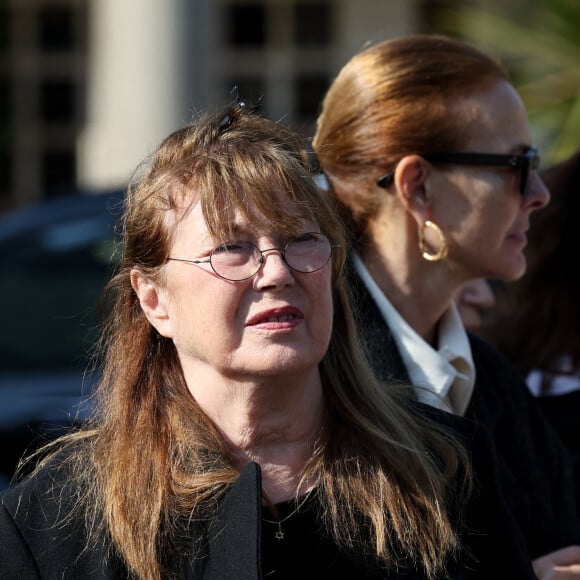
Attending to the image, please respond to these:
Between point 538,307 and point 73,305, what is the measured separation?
203 centimetres

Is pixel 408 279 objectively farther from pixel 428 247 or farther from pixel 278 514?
pixel 278 514

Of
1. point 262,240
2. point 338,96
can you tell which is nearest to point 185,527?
point 262,240

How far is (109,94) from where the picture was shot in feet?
22.5

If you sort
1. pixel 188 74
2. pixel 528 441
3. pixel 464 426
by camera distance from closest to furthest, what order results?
pixel 464 426, pixel 528 441, pixel 188 74

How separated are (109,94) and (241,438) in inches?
191

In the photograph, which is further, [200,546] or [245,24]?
[245,24]

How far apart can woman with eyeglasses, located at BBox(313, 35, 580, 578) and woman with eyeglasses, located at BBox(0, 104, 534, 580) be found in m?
0.39

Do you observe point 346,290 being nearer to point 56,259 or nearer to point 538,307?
point 538,307

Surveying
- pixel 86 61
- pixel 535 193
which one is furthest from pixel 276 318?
pixel 86 61

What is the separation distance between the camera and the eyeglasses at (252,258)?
2.16 meters

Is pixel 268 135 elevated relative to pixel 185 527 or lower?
elevated

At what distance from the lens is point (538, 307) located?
11.5ft

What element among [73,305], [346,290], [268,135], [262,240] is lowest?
[73,305]

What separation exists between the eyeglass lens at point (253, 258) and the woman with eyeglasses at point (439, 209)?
52 cm
